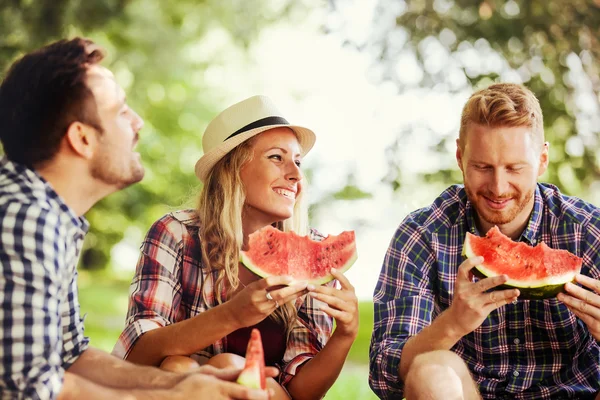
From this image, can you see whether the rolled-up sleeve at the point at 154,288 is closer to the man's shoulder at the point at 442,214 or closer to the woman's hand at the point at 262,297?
the woman's hand at the point at 262,297

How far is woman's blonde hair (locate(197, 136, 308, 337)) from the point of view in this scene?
13.7ft

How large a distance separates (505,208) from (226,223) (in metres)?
1.54

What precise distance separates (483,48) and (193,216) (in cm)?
594

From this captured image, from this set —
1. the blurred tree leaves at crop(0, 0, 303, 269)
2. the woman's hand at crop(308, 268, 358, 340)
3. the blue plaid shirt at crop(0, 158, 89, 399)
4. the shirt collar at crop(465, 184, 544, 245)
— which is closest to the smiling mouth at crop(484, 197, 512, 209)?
the shirt collar at crop(465, 184, 544, 245)

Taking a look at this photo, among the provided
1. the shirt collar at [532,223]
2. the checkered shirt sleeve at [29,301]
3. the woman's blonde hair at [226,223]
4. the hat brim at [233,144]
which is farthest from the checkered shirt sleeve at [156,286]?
the shirt collar at [532,223]

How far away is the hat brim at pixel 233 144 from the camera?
429 cm

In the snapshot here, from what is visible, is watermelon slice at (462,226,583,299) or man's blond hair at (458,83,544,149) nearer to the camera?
watermelon slice at (462,226,583,299)

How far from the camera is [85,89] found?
2.96 m

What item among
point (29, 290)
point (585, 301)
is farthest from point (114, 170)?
point (585, 301)

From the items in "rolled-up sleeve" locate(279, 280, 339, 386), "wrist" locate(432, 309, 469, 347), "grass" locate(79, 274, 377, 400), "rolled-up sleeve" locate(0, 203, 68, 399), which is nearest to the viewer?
"rolled-up sleeve" locate(0, 203, 68, 399)

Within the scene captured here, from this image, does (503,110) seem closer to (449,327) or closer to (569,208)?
(569,208)

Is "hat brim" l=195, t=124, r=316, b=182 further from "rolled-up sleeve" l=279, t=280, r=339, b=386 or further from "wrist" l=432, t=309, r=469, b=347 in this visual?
"wrist" l=432, t=309, r=469, b=347

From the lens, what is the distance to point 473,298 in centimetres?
344

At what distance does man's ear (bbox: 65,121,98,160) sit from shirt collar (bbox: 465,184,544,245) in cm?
221
